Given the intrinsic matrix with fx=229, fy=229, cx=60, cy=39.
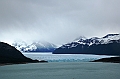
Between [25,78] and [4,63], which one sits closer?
[25,78]

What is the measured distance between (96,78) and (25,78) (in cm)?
2455

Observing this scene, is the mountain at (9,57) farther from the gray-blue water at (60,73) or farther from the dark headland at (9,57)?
the gray-blue water at (60,73)

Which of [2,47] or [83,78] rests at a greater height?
[2,47]

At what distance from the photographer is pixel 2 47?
197 m

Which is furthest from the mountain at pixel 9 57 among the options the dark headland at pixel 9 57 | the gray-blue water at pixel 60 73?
the gray-blue water at pixel 60 73

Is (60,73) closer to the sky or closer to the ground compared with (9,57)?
closer to the ground

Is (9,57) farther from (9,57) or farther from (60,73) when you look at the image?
(60,73)

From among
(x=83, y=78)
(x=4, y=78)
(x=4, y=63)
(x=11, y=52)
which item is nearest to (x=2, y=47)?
(x=11, y=52)

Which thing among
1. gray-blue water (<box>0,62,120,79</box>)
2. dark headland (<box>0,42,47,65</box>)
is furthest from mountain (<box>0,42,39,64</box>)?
gray-blue water (<box>0,62,120,79</box>)

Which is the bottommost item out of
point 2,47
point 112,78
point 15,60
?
point 112,78

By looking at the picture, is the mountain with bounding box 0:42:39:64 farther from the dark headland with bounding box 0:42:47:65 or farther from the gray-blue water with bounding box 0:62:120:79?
the gray-blue water with bounding box 0:62:120:79

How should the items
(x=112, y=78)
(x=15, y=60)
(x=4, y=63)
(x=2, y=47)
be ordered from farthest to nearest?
1. (x=2, y=47)
2. (x=15, y=60)
3. (x=4, y=63)
4. (x=112, y=78)

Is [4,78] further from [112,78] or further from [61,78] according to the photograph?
[112,78]

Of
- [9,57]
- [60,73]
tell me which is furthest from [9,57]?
[60,73]
